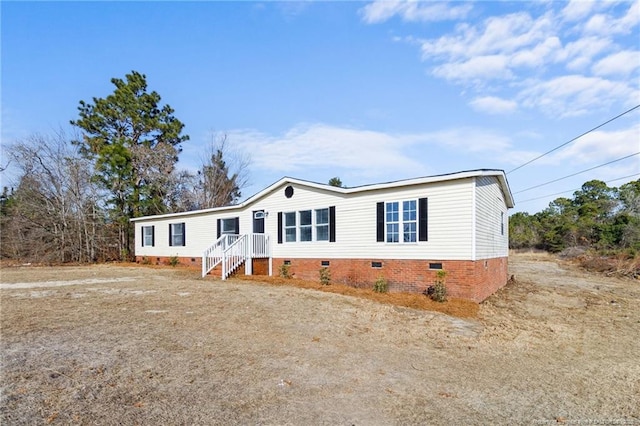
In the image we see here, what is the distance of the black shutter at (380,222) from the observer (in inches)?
472

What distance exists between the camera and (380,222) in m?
12.0

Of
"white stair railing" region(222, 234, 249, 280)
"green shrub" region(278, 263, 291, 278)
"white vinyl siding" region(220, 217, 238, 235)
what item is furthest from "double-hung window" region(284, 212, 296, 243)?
"white vinyl siding" region(220, 217, 238, 235)

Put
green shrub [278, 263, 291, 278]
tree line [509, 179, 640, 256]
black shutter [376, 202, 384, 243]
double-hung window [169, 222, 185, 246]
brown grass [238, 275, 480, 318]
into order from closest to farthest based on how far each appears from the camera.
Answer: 1. brown grass [238, 275, 480, 318]
2. black shutter [376, 202, 384, 243]
3. green shrub [278, 263, 291, 278]
4. double-hung window [169, 222, 185, 246]
5. tree line [509, 179, 640, 256]

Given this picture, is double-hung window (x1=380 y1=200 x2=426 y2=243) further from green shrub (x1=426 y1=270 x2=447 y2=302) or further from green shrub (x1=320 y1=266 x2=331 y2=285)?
green shrub (x1=320 y1=266 x2=331 y2=285)

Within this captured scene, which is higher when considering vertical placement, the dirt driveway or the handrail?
the handrail

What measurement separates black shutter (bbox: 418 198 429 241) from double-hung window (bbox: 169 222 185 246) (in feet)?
44.6

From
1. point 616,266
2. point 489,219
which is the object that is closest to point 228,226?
point 489,219

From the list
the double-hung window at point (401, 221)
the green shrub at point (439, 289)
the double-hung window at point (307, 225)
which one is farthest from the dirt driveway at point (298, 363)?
the double-hung window at point (307, 225)

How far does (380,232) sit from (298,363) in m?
7.44

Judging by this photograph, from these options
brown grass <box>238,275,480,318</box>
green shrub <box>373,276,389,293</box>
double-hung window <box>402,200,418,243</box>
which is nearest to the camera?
brown grass <box>238,275,480,318</box>

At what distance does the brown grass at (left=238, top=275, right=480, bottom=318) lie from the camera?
9367 millimetres

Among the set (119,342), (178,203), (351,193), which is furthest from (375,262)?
(178,203)

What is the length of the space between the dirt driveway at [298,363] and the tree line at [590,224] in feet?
76.4

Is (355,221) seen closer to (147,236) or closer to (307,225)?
(307,225)
